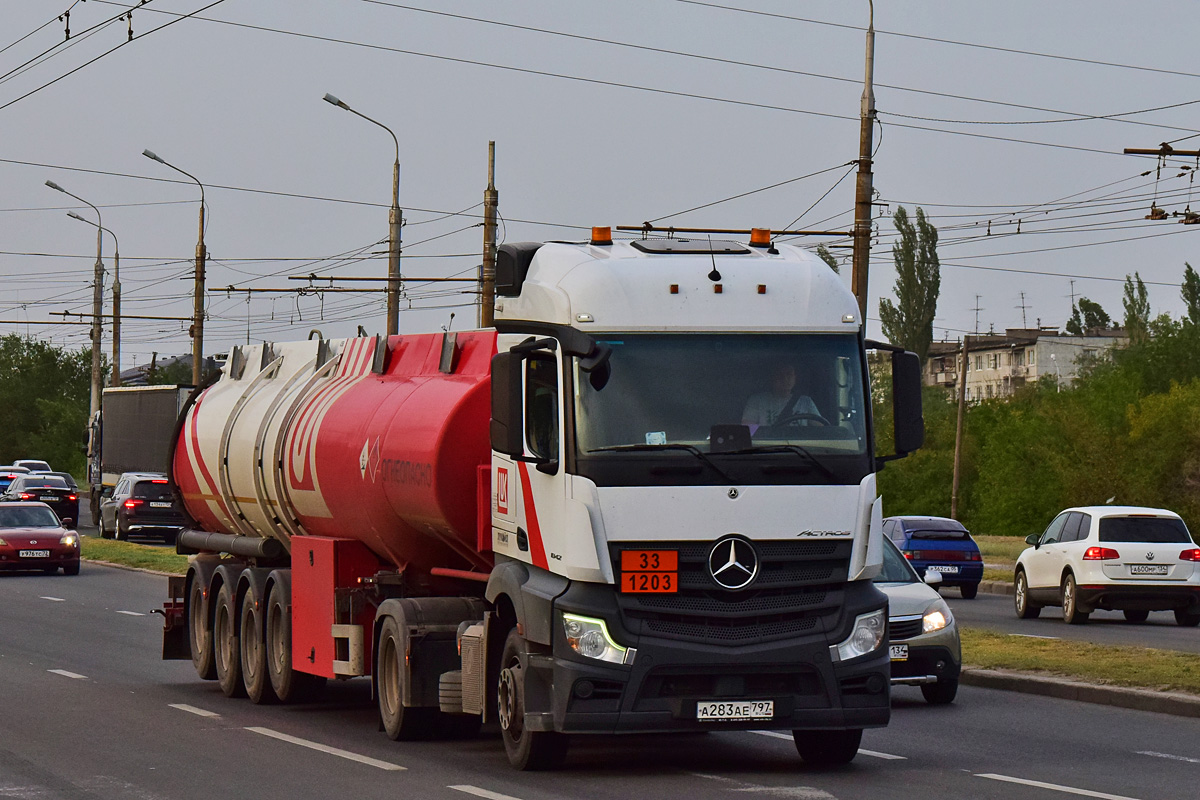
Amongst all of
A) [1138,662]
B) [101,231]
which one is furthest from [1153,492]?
[1138,662]

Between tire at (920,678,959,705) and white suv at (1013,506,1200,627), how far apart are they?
1133 cm

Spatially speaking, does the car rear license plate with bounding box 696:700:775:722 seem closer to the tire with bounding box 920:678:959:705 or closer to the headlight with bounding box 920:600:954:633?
the headlight with bounding box 920:600:954:633

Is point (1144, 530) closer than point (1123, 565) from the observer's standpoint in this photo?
No

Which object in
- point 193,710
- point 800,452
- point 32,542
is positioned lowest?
point 193,710

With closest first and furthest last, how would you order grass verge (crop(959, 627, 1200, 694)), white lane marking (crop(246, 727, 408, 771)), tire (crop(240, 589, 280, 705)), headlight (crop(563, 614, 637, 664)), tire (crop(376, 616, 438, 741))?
headlight (crop(563, 614, 637, 664)), white lane marking (crop(246, 727, 408, 771)), tire (crop(376, 616, 438, 741)), tire (crop(240, 589, 280, 705)), grass verge (crop(959, 627, 1200, 694))

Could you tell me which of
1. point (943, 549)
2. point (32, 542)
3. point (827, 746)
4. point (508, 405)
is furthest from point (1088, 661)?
point (32, 542)

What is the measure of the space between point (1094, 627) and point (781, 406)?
17169mm

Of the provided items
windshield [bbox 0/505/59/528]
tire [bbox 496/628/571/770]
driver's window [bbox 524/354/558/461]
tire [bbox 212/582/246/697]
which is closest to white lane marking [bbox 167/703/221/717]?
tire [bbox 212/582/246/697]

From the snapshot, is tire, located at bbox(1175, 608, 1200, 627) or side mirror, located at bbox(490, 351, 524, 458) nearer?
side mirror, located at bbox(490, 351, 524, 458)

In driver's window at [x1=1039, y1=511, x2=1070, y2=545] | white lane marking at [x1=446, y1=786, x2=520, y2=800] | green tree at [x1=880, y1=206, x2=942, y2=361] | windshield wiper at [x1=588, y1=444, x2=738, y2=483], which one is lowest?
white lane marking at [x1=446, y1=786, x2=520, y2=800]

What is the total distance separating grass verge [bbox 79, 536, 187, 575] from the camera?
3972 centimetres

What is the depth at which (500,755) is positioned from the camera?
12.3 m

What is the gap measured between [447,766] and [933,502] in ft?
262

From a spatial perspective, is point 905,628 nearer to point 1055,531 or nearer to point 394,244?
point 1055,531
